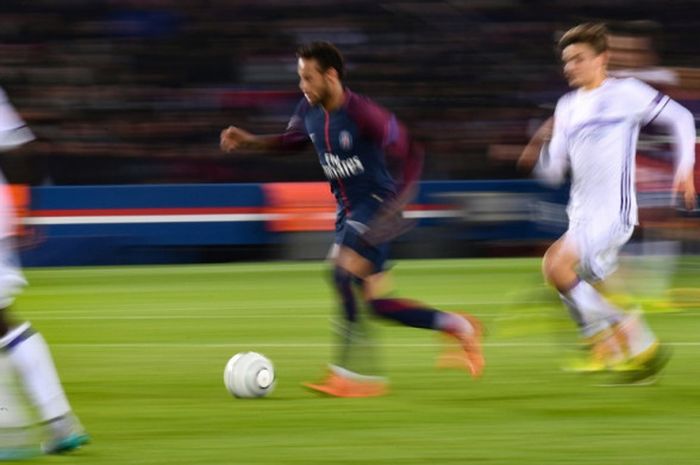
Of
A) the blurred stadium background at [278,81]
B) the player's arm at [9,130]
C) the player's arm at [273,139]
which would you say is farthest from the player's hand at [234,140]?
the blurred stadium background at [278,81]

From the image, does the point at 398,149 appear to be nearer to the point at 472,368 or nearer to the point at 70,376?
the point at 472,368

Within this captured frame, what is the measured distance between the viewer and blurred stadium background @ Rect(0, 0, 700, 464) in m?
Answer: 11.3

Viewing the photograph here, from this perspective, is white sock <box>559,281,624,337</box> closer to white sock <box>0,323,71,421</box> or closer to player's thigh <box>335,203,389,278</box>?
player's thigh <box>335,203,389,278</box>

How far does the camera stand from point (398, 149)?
23.0 ft

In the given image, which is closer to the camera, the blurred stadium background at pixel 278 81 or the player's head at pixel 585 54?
the player's head at pixel 585 54

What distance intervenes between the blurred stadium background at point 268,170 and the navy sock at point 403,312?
1.67 metres

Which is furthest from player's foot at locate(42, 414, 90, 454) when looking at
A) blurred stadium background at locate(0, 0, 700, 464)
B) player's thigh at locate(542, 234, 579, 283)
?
blurred stadium background at locate(0, 0, 700, 464)

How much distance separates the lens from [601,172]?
7484 millimetres

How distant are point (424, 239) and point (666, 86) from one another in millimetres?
5093

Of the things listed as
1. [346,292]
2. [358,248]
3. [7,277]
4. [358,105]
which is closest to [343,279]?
[346,292]

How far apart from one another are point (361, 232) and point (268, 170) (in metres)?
10.6

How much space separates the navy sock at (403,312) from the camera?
7.30m

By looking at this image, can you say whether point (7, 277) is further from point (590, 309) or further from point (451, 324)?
point (590, 309)

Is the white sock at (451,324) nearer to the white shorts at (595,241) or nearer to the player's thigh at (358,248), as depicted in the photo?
the player's thigh at (358,248)
